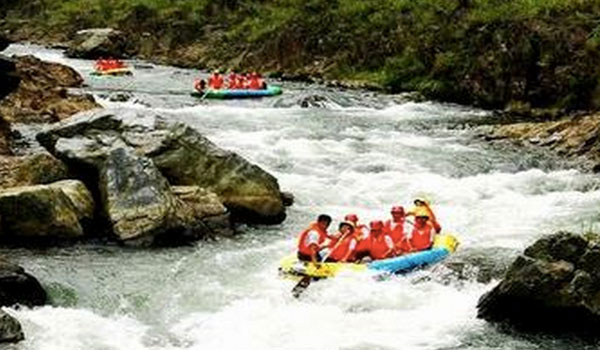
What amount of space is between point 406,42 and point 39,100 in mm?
14702

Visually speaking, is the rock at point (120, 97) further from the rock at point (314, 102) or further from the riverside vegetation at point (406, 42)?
the riverside vegetation at point (406, 42)

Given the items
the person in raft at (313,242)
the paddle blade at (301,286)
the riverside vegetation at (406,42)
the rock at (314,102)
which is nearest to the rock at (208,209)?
the person in raft at (313,242)

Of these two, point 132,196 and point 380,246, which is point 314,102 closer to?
point 132,196

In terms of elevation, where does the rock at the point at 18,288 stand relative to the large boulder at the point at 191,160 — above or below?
below

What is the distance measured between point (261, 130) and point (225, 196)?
8555mm

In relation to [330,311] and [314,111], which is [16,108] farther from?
[330,311]

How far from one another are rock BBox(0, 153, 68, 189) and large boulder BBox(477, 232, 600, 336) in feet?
28.1

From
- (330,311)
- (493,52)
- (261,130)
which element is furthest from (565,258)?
(493,52)

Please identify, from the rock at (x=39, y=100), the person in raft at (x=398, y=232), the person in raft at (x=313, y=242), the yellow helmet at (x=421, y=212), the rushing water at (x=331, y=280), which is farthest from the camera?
the rock at (x=39, y=100)

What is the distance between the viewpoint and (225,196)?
17.4 m

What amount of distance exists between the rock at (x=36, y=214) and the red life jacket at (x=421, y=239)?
5.45 meters

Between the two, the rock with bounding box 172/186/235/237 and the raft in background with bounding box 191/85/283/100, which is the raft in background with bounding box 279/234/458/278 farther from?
the raft in background with bounding box 191/85/283/100

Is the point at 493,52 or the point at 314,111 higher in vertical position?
the point at 493,52

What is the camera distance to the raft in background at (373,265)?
45.6 ft
